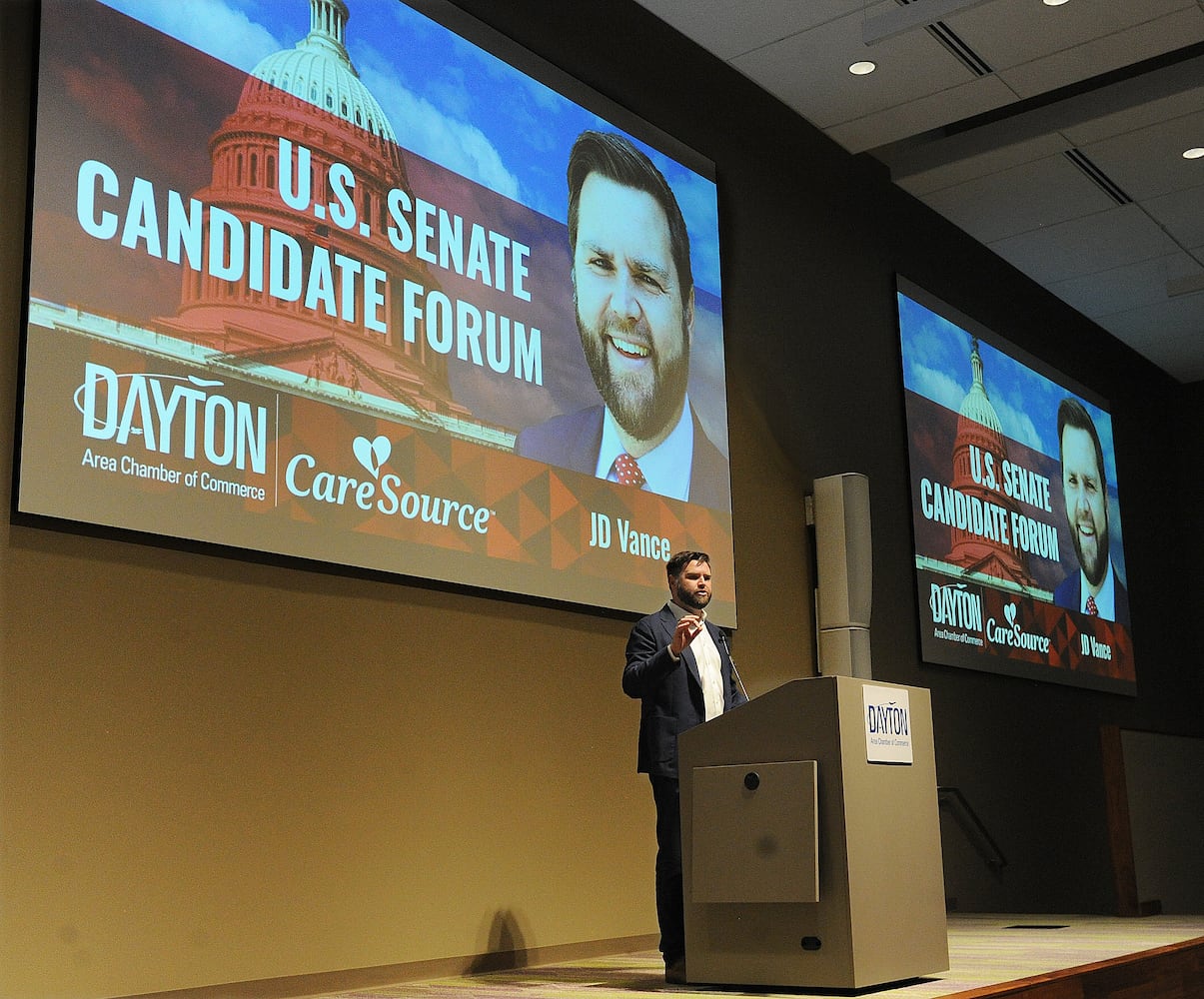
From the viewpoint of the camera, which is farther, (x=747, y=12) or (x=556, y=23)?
(x=747, y=12)

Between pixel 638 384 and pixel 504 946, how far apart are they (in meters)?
2.11

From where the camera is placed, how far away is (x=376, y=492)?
4.20 m

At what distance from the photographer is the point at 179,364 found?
373 cm

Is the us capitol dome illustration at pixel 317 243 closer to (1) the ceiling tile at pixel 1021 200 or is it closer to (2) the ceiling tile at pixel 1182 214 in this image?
(1) the ceiling tile at pixel 1021 200

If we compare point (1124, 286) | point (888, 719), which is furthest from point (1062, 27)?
point (888, 719)

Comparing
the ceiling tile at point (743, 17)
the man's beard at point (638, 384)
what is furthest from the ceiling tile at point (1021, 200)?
the man's beard at point (638, 384)

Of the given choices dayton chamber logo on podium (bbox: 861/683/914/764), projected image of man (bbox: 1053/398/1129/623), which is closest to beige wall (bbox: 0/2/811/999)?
dayton chamber logo on podium (bbox: 861/683/914/764)

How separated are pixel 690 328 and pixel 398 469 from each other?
1.80m

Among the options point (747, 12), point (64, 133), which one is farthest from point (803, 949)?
point (747, 12)

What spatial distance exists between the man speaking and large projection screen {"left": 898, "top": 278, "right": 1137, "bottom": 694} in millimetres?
3322

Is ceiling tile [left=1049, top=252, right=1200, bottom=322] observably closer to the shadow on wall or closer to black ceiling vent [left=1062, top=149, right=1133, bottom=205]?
black ceiling vent [left=1062, top=149, right=1133, bottom=205]

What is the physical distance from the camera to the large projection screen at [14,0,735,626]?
360 cm

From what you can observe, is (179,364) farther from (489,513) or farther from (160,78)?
(489,513)

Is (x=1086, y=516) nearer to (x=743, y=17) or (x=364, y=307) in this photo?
(x=743, y=17)
